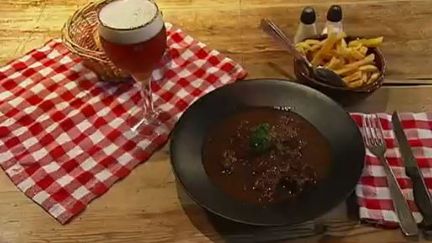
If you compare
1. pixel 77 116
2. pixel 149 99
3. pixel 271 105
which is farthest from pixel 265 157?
pixel 77 116

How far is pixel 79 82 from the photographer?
4.08 feet

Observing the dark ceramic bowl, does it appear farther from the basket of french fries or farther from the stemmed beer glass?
the stemmed beer glass

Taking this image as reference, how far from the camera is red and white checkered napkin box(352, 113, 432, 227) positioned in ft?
3.21

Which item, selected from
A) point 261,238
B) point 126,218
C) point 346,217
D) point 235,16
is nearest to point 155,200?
point 126,218

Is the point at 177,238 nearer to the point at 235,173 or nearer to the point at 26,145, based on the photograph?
the point at 235,173

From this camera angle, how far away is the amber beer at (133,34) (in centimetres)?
103

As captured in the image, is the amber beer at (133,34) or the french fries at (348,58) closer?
the amber beer at (133,34)

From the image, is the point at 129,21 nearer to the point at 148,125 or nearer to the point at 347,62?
the point at 148,125

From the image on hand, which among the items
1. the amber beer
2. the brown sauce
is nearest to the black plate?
the brown sauce

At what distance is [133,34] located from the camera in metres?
1.02

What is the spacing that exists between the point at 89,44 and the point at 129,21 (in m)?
0.23

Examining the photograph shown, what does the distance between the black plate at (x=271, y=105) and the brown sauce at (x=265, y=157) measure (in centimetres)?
1

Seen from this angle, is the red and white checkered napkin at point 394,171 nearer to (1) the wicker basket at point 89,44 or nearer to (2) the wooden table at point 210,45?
(2) the wooden table at point 210,45

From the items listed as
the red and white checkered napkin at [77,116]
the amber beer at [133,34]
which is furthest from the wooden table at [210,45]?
the amber beer at [133,34]
